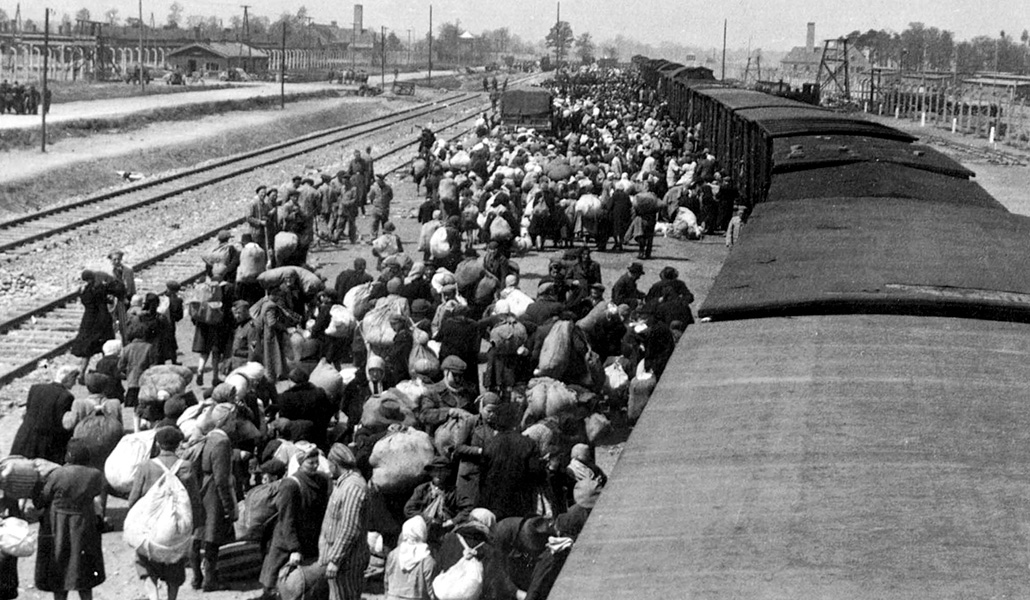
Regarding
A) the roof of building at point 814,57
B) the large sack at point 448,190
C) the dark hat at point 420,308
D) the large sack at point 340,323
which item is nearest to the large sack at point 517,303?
the dark hat at point 420,308

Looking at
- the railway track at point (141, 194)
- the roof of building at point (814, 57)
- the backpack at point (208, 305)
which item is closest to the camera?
the backpack at point (208, 305)

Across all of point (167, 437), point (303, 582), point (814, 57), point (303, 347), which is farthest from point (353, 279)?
point (814, 57)

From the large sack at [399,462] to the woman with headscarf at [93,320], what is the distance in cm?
555

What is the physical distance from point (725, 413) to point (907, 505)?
3.94 ft

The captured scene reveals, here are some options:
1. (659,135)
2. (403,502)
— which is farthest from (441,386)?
(659,135)

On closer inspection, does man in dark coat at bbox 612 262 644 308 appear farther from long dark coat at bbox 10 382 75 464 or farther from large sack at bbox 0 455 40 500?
Result: large sack at bbox 0 455 40 500

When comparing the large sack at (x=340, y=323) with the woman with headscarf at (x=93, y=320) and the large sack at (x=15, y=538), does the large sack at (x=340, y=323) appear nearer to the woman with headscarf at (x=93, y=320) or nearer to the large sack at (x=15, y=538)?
the woman with headscarf at (x=93, y=320)

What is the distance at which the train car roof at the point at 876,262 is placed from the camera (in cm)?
713

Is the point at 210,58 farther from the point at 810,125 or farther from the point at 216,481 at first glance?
the point at 216,481

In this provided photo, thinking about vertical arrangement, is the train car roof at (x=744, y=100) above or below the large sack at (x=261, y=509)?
above

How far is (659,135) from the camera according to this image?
111 feet

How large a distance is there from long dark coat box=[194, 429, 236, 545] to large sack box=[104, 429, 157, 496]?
1.18 feet

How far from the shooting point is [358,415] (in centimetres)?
1048

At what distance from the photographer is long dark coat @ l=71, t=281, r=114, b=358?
42.4ft
